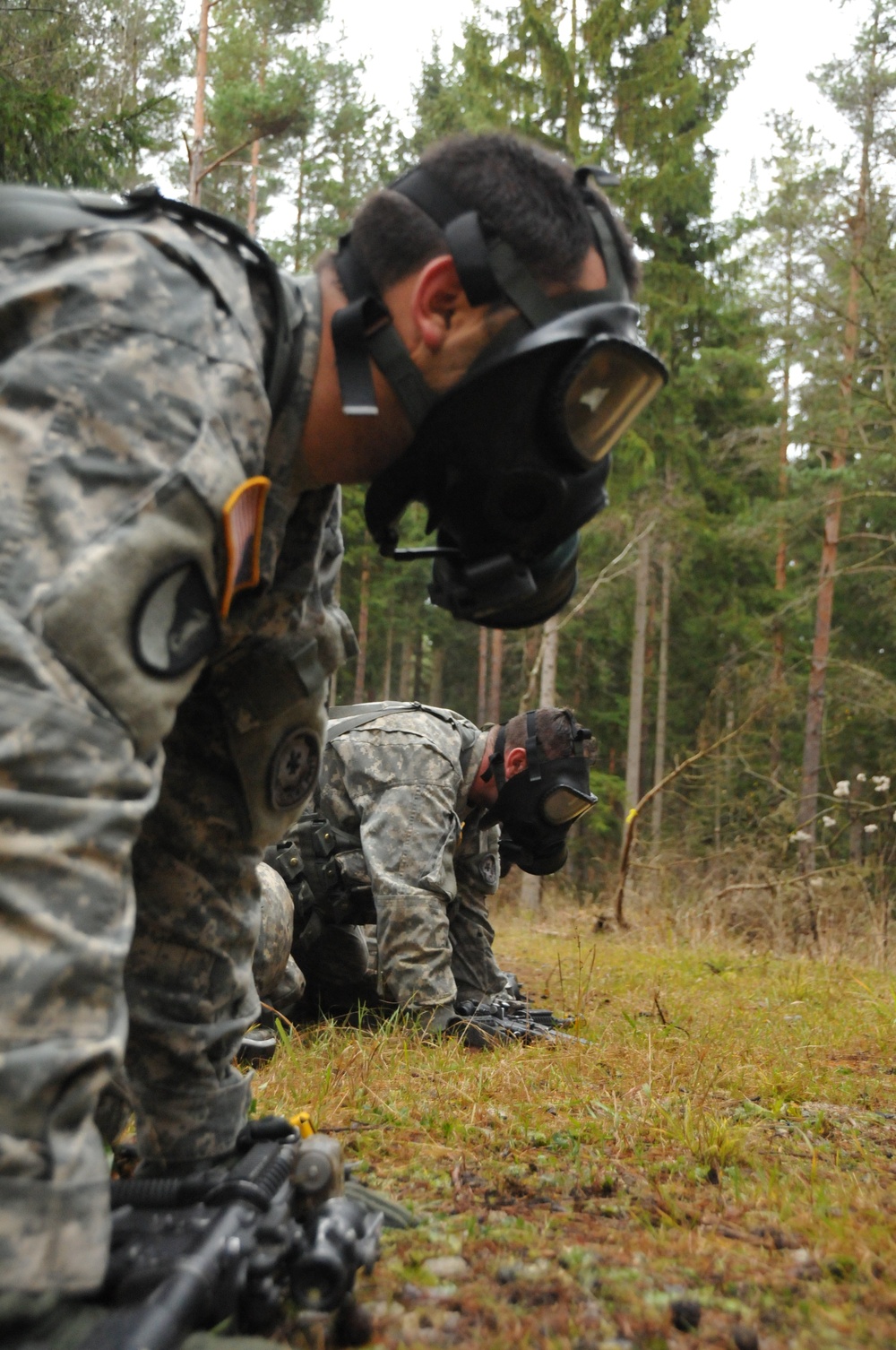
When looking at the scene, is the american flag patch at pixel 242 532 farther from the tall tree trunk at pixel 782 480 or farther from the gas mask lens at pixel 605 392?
the tall tree trunk at pixel 782 480

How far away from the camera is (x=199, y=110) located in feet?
40.9

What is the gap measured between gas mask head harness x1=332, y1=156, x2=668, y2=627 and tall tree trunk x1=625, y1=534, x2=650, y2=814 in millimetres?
15303

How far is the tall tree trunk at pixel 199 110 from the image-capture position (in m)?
11.7

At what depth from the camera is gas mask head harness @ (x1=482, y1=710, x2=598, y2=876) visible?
520 centimetres

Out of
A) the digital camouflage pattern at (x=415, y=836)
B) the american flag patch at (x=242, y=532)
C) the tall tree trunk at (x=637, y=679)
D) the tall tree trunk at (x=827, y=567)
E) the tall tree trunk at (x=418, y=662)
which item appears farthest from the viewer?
the tall tree trunk at (x=418, y=662)

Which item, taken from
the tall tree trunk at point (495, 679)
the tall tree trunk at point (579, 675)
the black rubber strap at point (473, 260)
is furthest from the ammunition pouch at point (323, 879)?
the tall tree trunk at point (579, 675)

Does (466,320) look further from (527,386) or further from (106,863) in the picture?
(106,863)

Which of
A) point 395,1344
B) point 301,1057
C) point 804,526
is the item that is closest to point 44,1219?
point 395,1344

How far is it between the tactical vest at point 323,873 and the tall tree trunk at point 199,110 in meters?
8.93

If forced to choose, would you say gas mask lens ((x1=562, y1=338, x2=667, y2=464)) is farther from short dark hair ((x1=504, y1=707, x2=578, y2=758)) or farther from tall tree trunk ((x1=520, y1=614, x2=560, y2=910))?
tall tree trunk ((x1=520, y1=614, x2=560, y2=910))

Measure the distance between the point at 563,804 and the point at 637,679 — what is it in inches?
550

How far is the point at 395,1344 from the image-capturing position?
1580 millimetres

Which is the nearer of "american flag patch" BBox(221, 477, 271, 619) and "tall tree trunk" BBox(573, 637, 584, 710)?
"american flag patch" BBox(221, 477, 271, 619)

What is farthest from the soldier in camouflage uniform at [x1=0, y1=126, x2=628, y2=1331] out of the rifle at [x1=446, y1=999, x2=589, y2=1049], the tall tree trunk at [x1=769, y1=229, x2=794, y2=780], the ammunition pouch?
the tall tree trunk at [x1=769, y1=229, x2=794, y2=780]
